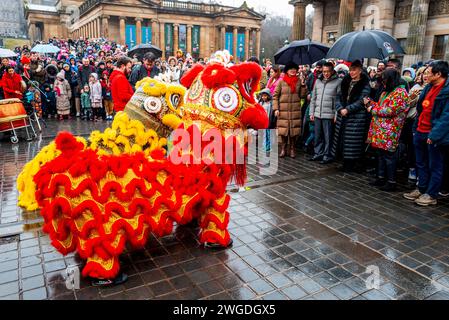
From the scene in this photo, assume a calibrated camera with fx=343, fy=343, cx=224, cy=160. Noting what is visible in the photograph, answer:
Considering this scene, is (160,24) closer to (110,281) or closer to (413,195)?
(413,195)

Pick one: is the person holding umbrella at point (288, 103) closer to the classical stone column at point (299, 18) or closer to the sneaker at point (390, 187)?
the sneaker at point (390, 187)

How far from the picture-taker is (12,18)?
83.3m

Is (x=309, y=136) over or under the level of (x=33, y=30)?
under

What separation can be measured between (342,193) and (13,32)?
97.6 m

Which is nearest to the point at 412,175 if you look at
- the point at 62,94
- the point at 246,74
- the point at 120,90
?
the point at 246,74

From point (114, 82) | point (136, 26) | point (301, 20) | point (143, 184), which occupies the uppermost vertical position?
point (136, 26)

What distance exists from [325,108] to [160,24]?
47.0 m

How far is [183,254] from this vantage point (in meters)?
3.86

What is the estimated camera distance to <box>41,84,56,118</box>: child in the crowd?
41.3 ft

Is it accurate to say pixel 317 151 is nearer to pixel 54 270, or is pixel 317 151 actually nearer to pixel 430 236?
pixel 430 236

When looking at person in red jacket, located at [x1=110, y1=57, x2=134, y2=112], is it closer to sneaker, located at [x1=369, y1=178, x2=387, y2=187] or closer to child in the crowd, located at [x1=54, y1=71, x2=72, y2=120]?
sneaker, located at [x1=369, y1=178, x2=387, y2=187]

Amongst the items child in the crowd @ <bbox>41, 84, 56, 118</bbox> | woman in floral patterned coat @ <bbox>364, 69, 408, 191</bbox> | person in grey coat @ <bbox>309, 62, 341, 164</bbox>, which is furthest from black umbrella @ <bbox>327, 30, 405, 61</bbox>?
child in the crowd @ <bbox>41, 84, 56, 118</bbox>

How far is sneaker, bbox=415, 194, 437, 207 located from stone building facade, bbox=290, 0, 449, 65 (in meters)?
11.5
